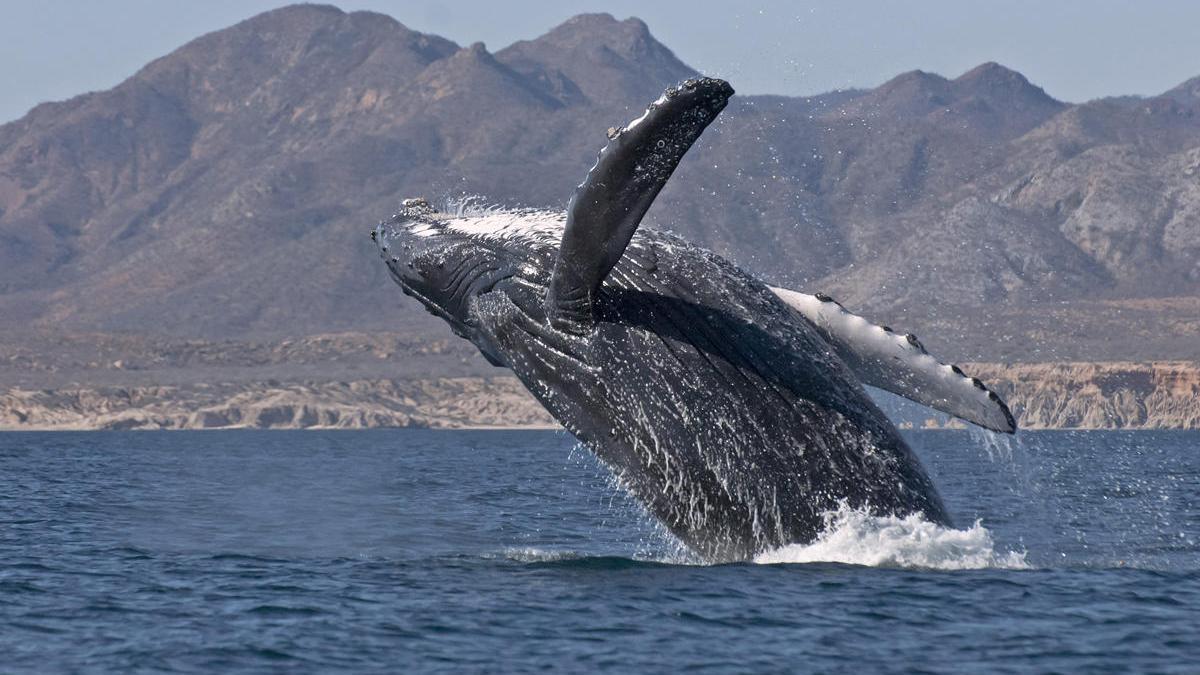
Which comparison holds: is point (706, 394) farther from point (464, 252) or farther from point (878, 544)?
point (464, 252)

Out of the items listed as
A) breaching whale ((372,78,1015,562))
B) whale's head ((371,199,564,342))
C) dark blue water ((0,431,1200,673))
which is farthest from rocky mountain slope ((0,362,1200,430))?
breaching whale ((372,78,1015,562))

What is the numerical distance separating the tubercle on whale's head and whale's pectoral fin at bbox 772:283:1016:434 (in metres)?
2.39

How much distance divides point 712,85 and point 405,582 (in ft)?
21.0

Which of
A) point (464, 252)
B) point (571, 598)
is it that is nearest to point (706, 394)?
point (571, 598)

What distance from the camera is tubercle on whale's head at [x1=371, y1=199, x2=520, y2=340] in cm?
1466

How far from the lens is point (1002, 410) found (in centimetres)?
1371

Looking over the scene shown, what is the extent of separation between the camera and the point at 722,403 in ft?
45.1

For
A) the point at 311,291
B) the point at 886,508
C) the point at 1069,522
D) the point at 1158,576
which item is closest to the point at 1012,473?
the point at 1069,522

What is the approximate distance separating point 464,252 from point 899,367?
12.1 ft

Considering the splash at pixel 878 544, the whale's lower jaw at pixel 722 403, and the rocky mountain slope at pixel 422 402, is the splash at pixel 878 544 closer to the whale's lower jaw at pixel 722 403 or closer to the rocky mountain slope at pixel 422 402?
the whale's lower jaw at pixel 722 403

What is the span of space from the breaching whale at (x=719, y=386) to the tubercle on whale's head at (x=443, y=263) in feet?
0.88

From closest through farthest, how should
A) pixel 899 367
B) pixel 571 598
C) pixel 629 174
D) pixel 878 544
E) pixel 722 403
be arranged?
pixel 629 174 → pixel 722 403 → pixel 899 367 → pixel 878 544 → pixel 571 598

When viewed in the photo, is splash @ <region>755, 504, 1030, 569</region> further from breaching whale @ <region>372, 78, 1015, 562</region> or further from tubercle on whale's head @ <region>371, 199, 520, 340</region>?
tubercle on whale's head @ <region>371, 199, 520, 340</region>

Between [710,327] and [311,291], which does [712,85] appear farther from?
[311,291]
